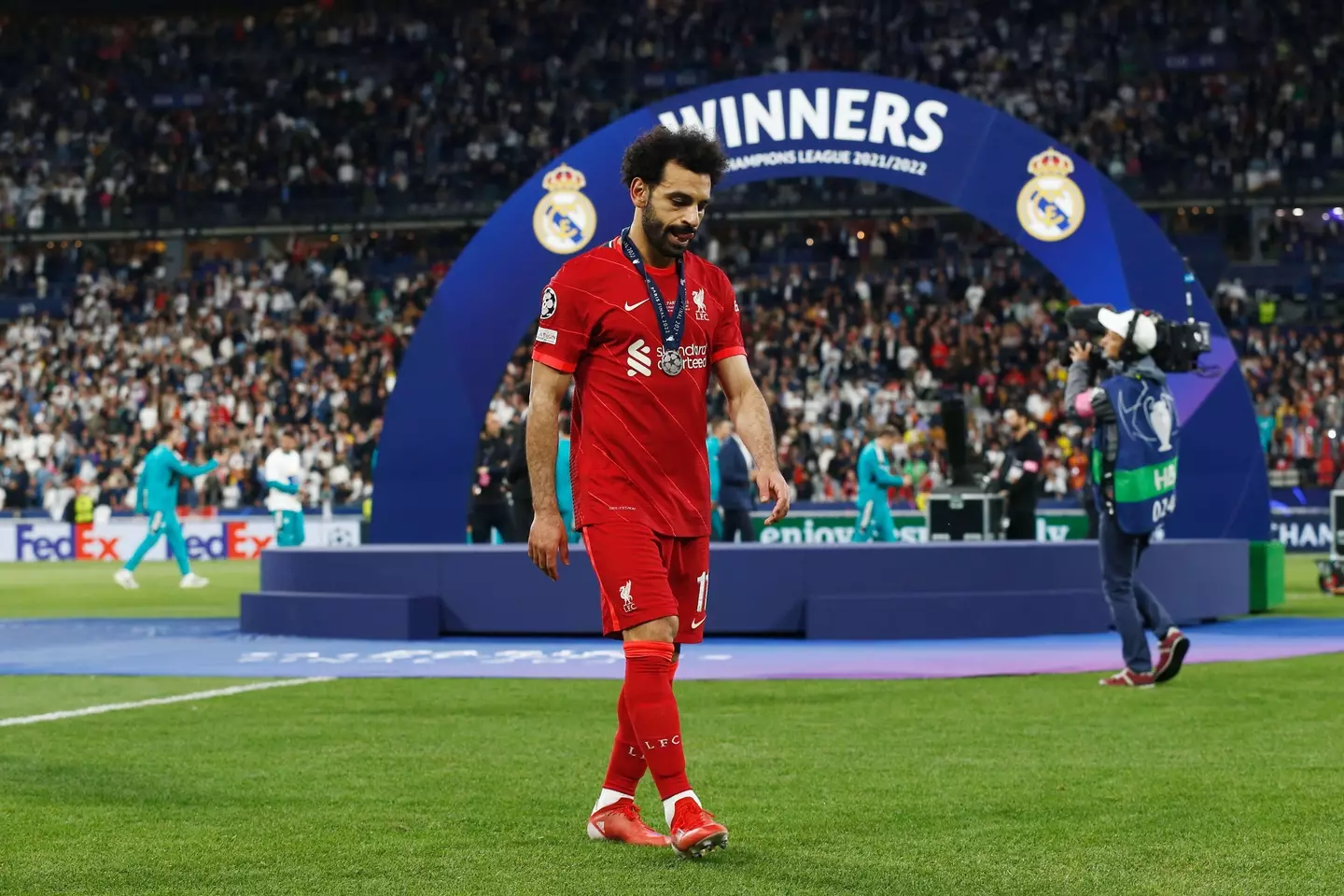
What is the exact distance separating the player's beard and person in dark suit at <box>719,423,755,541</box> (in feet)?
51.5

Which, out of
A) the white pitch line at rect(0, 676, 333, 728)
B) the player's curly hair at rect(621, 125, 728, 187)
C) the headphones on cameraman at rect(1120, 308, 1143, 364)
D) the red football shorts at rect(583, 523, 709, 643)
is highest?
the player's curly hair at rect(621, 125, 728, 187)

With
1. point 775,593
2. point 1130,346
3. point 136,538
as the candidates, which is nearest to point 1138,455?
point 1130,346

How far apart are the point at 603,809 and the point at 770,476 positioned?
4.00 ft

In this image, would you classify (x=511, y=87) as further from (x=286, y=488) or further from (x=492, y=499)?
(x=492, y=499)

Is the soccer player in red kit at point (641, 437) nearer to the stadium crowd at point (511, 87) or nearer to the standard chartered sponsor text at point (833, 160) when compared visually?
the standard chartered sponsor text at point (833, 160)

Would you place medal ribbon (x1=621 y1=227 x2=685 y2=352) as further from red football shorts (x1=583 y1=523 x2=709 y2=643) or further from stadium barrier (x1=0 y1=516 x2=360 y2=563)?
stadium barrier (x1=0 y1=516 x2=360 y2=563)

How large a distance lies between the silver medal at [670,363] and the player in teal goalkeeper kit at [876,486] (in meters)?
16.4

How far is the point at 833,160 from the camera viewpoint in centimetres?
1794

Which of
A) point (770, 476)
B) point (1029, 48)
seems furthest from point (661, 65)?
point (770, 476)

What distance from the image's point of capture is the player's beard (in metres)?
5.89

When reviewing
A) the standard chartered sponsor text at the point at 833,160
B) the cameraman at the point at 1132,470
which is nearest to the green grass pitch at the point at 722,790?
the cameraman at the point at 1132,470

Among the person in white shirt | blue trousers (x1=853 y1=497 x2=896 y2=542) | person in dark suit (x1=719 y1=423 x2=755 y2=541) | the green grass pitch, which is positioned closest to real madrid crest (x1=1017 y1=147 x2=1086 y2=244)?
person in dark suit (x1=719 y1=423 x2=755 y2=541)

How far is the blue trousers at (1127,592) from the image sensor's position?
10898 mm

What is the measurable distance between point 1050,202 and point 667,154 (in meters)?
12.8
